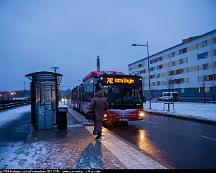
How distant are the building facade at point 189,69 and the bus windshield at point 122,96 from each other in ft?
138

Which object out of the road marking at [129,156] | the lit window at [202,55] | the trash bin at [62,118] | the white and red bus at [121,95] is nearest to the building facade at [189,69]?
the lit window at [202,55]

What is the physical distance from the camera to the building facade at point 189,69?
6931cm

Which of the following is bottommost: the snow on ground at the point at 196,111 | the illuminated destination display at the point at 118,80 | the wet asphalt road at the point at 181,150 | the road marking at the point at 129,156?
the wet asphalt road at the point at 181,150

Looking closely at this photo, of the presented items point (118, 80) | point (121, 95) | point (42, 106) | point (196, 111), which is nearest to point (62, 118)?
point (42, 106)

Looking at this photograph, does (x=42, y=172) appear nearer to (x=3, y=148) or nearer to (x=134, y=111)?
(x=3, y=148)

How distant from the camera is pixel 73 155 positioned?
891 cm

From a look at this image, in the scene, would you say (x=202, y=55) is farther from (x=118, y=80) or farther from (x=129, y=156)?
(x=129, y=156)

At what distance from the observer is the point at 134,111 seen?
17.4 meters

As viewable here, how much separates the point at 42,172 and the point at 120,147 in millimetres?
4058

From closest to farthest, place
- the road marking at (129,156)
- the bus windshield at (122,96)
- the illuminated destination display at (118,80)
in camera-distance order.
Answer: the road marking at (129,156)
the bus windshield at (122,96)
the illuminated destination display at (118,80)

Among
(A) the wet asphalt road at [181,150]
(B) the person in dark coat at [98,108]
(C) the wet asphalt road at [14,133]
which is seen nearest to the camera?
(A) the wet asphalt road at [181,150]

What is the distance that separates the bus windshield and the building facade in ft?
138

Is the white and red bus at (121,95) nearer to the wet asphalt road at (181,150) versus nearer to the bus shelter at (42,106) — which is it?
the bus shelter at (42,106)

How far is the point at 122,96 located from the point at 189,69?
6585 cm
